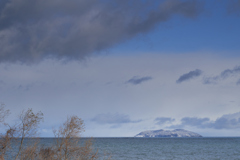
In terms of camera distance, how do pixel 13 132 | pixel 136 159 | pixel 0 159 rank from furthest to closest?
pixel 136 159
pixel 13 132
pixel 0 159

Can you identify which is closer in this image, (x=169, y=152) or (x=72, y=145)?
(x=72, y=145)

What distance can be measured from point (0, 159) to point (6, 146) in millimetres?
1692

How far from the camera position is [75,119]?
81.8 feet

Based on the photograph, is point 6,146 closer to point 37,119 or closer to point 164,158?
point 37,119

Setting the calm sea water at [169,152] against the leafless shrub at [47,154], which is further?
the calm sea water at [169,152]

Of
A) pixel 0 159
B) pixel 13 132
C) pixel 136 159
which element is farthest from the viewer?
pixel 136 159

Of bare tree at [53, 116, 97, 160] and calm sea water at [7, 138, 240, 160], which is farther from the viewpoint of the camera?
calm sea water at [7, 138, 240, 160]

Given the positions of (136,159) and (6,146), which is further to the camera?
(136,159)

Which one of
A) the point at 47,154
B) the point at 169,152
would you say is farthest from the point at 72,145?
the point at 169,152

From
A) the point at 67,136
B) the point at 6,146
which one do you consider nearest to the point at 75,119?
the point at 67,136

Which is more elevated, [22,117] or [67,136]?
[22,117]

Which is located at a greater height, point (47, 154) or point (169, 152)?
point (47, 154)

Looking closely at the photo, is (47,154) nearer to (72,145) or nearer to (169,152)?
(72,145)

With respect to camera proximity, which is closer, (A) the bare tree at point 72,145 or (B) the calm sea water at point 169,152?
(A) the bare tree at point 72,145
